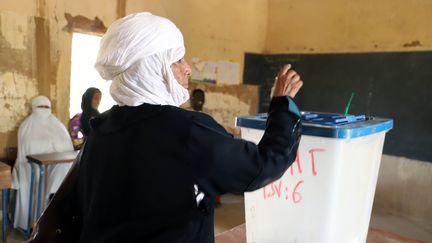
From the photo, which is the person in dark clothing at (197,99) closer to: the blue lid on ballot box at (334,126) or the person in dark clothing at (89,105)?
the person in dark clothing at (89,105)

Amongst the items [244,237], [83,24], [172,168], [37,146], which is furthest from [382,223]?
[172,168]

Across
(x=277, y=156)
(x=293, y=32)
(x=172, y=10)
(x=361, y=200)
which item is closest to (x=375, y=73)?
(x=293, y=32)

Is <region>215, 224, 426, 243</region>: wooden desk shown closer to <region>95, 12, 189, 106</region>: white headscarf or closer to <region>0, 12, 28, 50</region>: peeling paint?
→ <region>95, 12, 189, 106</region>: white headscarf

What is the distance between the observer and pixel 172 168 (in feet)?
2.33

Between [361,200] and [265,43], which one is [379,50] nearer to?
[265,43]

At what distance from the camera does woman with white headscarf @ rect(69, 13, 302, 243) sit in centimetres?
70

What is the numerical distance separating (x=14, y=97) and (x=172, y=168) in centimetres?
288

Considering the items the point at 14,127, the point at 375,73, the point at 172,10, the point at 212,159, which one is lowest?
the point at 14,127

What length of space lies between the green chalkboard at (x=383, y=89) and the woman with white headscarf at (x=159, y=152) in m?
3.46

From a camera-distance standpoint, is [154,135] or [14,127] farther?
[14,127]

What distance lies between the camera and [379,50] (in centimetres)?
400

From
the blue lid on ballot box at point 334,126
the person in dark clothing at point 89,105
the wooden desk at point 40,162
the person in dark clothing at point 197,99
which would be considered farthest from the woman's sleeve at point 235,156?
the person in dark clothing at point 197,99

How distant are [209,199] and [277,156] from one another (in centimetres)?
16

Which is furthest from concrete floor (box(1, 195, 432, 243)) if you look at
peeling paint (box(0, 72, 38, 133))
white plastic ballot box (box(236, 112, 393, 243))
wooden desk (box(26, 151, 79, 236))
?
white plastic ballot box (box(236, 112, 393, 243))
